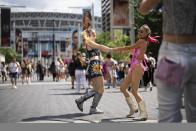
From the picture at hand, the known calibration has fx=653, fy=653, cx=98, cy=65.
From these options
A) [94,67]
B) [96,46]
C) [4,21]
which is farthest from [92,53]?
[96,46]

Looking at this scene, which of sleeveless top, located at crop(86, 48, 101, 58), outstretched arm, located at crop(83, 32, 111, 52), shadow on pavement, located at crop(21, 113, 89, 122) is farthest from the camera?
sleeveless top, located at crop(86, 48, 101, 58)

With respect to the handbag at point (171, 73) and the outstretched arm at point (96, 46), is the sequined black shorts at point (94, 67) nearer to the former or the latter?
the outstretched arm at point (96, 46)

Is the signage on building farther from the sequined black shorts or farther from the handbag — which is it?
the handbag

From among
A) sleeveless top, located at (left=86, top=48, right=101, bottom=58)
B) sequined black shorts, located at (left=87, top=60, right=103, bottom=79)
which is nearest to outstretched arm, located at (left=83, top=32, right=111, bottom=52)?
sleeveless top, located at (left=86, top=48, right=101, bottom=58)

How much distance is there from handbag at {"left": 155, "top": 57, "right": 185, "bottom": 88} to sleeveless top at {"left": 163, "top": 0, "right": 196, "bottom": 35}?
0.15m

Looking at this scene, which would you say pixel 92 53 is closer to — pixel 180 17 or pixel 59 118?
pixel 59 118

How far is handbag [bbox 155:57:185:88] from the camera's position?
3131 millimetres

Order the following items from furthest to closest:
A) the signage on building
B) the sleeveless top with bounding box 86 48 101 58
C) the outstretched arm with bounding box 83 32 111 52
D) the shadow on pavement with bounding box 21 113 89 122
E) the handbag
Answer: the signage on building < the sleeveless top with bounding box 86 48 101 58 < the shadow on pavement with bounding box 21 113 89 122 < the outstretched arm with bounding box 83 32 111 52 < the handbag

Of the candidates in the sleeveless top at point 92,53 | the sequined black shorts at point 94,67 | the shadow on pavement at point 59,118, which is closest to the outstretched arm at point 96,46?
the sleeveless top at point 92,53

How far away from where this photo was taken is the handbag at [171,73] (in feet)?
10.3

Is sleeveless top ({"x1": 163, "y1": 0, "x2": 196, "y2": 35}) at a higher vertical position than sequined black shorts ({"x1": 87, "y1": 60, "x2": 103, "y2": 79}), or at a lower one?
higher

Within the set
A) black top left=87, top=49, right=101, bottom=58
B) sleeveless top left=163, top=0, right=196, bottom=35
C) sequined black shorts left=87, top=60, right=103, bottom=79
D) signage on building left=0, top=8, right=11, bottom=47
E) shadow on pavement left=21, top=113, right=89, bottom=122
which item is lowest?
shadow on pavement left=21, top=113, right=89, bottom=122

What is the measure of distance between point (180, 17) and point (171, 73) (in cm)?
27

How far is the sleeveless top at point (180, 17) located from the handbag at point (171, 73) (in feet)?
0.51
